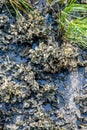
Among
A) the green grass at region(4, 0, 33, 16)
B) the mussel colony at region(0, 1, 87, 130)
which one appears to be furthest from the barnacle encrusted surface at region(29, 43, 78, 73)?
the green grass at region(4, 0, 33, 16)

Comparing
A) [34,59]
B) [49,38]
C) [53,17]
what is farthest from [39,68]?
[53,17]

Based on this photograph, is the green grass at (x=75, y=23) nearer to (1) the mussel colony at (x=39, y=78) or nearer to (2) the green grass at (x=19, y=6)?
(1) the mussel colony at (x=39, y=78)

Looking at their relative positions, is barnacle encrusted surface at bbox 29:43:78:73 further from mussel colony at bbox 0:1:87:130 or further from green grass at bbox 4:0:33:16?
green grass at bbox 4:0:33:16

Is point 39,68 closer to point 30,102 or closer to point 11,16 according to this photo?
point 30,102

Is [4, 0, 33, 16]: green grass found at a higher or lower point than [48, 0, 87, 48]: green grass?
higher

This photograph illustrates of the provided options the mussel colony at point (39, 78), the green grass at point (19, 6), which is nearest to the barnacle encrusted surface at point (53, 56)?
the mussel colony at point (39, 78)

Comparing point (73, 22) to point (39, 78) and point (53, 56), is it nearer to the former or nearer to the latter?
point (53, 56)
